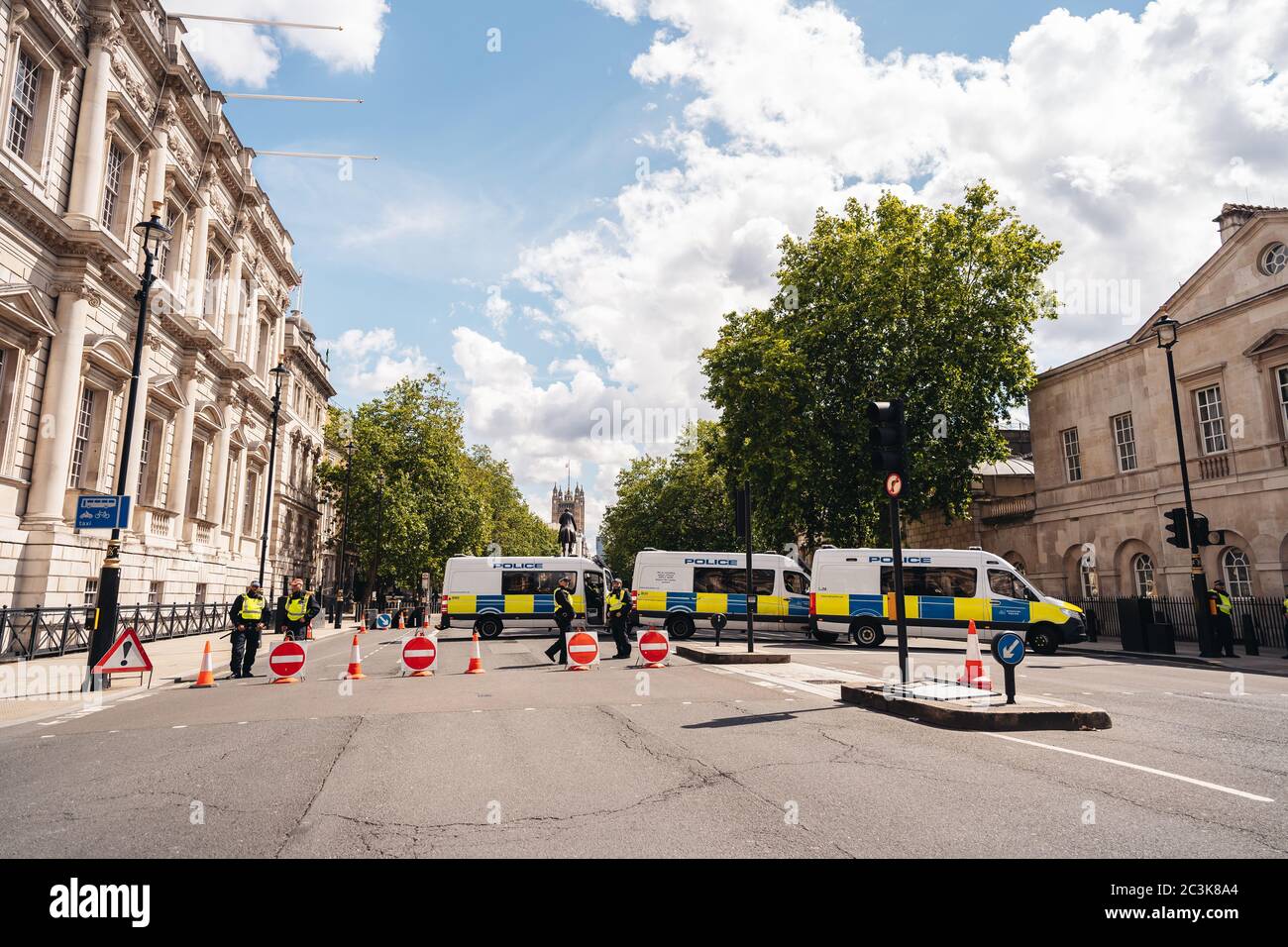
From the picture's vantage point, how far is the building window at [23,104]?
19484mm

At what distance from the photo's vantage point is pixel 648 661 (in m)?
14.8

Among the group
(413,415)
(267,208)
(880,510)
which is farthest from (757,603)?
(413,415)

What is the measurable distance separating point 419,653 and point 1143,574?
78.5 ft

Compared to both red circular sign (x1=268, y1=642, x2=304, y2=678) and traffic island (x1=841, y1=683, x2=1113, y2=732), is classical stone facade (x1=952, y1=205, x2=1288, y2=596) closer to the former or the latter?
traffic island (x1=841, y1=683, x2=1113, y2=732)

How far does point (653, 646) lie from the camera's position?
552 inches

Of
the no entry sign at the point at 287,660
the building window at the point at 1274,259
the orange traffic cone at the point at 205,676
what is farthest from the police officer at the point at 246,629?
the building window at the point at 1274,259

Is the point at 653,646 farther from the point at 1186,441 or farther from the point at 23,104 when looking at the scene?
the point at 23,104

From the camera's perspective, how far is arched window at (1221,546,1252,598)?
2250 cm

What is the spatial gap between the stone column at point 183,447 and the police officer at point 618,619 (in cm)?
1956

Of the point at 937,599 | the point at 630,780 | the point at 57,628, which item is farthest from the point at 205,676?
the point at 937,599

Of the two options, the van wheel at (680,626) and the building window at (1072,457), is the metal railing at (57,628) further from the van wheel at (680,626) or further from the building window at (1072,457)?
the building window at (1072,457)

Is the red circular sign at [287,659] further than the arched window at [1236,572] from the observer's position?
No

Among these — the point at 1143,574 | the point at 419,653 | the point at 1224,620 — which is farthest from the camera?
the point at 1143,574
